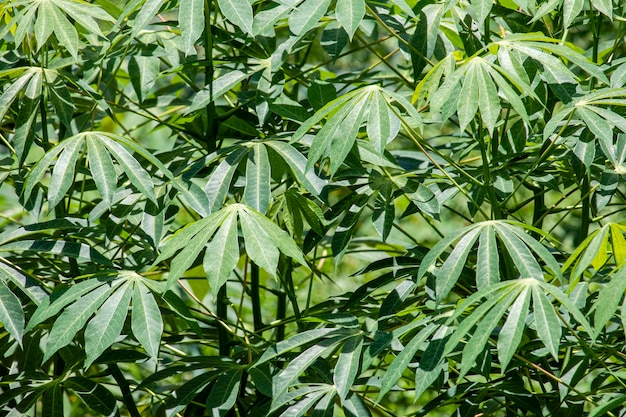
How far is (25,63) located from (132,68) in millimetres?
174

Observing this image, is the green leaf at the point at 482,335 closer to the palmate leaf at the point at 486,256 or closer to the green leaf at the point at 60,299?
the palmate leaf at the point at 486,256

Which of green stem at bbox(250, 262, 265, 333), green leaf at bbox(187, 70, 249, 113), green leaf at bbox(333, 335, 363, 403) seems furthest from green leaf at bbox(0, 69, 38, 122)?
green leaf at bbox(333, 335, 363, 403)

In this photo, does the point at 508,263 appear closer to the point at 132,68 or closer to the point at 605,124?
the point at 605,124

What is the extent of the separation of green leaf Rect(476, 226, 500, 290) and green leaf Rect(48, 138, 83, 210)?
1.74 feet

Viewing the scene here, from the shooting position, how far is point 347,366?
0.99m

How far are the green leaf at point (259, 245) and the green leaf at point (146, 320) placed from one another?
15 cm

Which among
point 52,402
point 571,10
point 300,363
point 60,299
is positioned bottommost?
point 52,402

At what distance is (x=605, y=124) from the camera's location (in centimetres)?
96

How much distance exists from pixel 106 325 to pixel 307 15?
48 centimetres

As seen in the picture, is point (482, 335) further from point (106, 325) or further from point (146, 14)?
point (146, 14)

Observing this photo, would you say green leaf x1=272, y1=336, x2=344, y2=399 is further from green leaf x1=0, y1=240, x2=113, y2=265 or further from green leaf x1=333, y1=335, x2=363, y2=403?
green leaf x1=0, y1=240, x2=113, y2=265

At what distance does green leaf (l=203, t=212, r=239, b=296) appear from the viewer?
35.4 inches

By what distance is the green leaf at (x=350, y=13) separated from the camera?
38.4 inches

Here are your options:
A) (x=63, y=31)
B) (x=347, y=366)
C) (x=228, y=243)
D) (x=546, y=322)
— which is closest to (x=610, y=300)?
(x=546, y=322)
